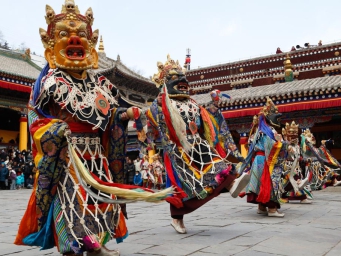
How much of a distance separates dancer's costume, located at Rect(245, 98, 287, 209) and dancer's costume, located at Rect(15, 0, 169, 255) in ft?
10.5

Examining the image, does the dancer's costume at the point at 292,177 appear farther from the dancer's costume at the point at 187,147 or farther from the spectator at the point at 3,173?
the spectator at the point at 3,173

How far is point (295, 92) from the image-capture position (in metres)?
14.1

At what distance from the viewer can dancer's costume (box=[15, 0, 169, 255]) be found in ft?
9.57

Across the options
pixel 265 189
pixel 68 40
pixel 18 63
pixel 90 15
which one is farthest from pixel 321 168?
pixel 18 63

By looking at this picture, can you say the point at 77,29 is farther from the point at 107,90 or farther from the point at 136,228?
the point at 136,228

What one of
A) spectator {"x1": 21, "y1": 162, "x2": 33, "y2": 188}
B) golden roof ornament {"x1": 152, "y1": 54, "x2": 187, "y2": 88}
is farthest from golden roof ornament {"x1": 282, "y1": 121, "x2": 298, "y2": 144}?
spectator {"x1": 21, "y1": 162, "x2": 33, "y2": 188}

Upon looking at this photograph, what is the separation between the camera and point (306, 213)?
6.58m

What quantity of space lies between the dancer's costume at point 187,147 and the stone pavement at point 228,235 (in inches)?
18.2

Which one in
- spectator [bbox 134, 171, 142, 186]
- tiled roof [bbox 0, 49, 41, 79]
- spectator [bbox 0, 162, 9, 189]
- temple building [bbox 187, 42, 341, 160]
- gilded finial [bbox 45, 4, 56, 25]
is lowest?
spectator [bbox 134, 171, 142, 186]

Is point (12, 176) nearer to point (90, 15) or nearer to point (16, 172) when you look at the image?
point (16, 172)

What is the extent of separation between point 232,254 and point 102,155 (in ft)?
4.37

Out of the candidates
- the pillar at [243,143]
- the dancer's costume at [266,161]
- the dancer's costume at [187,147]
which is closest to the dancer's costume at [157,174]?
the pillar at [243,143]

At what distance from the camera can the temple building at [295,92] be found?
45.6 ft

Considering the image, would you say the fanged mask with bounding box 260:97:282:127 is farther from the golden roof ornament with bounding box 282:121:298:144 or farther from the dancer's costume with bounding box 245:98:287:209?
the golden roof ornament with bounding box 282:121:298:144
